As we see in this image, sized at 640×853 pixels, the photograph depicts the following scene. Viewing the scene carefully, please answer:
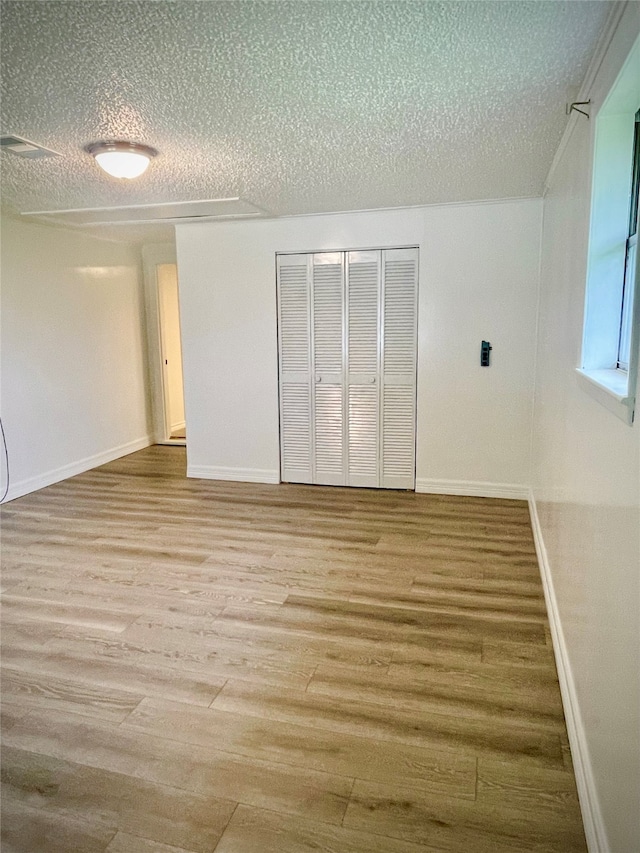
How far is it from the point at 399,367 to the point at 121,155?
2.71 metres

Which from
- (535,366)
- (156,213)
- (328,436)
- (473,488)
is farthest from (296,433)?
(156,213)

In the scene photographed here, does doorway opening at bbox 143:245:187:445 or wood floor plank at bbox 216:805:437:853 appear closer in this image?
wood floor plank at bbox 216:805:437:853

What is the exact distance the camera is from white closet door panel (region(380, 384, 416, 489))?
16.0 feet

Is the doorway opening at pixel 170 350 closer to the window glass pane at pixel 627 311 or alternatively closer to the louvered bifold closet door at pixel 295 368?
the louvered bifold closet door at pixel 295 368

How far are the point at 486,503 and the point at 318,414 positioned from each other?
1.65m

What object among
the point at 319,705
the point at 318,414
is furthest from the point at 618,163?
the point at 318,414

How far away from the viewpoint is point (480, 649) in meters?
2.55

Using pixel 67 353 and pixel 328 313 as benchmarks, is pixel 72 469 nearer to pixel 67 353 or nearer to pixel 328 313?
pixel 67 353

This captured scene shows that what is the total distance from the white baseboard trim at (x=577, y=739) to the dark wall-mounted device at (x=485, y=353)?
201 centimetres

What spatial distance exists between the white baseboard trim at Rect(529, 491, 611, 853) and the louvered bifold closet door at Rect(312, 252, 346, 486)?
8.02 feet

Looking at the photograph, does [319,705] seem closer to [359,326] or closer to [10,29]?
[10,29]

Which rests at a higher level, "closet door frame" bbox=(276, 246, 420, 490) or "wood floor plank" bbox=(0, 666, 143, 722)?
"closet door frame" bbox=(276, 246, 420, 490)

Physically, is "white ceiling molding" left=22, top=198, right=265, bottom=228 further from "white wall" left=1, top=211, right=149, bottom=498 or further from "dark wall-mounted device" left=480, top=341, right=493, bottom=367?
"dark wall-mounted device" left=480, top=341, right=493, bottom=367

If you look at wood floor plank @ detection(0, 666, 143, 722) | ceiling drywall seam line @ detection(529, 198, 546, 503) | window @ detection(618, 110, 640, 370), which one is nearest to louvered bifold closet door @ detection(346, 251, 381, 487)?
ceiling drywall seam line @ detection(529, 198, 546, 503)
